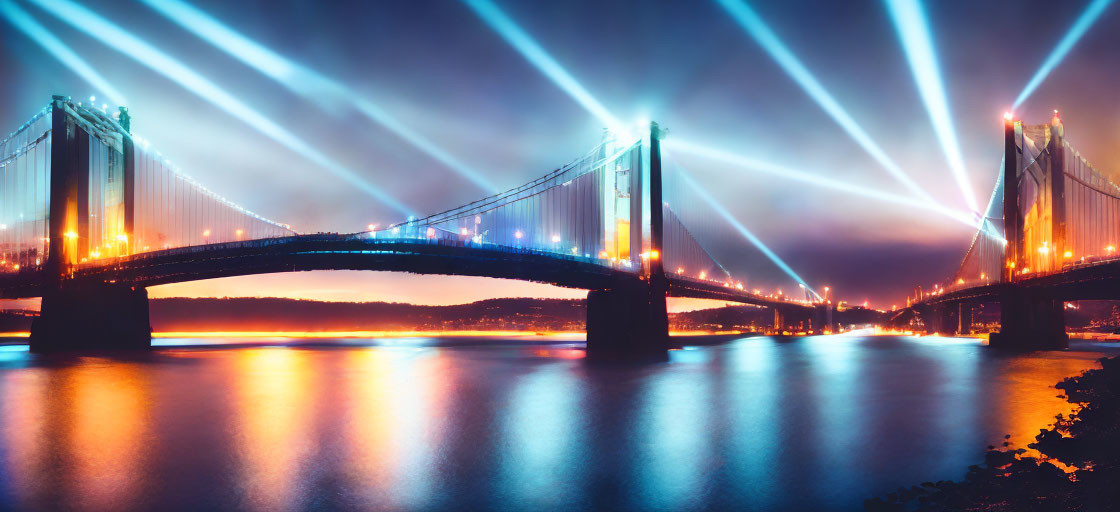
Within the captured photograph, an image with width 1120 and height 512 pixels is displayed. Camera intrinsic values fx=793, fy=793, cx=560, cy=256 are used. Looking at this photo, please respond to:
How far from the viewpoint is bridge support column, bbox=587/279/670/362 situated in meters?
48.3

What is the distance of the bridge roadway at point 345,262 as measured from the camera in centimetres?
4453

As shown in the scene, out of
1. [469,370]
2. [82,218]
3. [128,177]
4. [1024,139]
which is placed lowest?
[469,370]

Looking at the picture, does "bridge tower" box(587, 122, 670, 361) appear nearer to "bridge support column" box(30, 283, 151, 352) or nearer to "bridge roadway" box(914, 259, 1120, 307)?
"bridge roadway" box(914, 259, 1120, 307)

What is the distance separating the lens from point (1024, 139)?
6350cm

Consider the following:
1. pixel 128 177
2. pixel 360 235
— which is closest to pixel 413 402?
pixel 360 235

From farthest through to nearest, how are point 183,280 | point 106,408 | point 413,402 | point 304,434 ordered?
point 183,280 < point 413,402 < point 106,408 < point 304,434

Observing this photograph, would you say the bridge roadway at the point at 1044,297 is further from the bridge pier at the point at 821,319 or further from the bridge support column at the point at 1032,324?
the bridge pier at the point at 821,319

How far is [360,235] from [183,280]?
1269 cm

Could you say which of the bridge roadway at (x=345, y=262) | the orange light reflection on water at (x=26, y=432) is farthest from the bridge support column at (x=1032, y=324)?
the orange light reflection on water at (x=26, y=432)

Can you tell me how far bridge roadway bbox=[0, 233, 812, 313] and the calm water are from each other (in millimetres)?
11944

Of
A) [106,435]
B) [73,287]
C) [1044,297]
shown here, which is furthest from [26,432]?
[1044,297]

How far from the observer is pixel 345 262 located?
154 feet

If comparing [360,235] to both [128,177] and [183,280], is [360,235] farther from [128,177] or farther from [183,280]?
[128,177]

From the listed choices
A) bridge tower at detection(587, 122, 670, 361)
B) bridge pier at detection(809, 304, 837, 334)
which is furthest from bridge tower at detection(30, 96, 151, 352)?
bridge pier at detection(809, 304, 837, 334)
